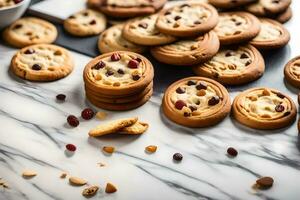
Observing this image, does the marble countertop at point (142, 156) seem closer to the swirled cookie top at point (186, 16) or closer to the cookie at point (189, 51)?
the cookie at point (189, 51)

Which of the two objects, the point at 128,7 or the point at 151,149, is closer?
the point at 151,149

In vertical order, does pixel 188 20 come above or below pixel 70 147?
above

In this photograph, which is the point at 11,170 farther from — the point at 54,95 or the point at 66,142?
the point at 54,95

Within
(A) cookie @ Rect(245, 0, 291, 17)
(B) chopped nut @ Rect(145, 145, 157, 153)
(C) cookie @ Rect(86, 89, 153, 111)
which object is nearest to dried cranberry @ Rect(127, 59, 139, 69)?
(C) cookie @ Rect(86, 89, 153, 111)

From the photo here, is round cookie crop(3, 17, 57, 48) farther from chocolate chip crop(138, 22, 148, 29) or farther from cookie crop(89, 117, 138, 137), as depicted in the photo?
cookie crop(89, 117, 138, 137)

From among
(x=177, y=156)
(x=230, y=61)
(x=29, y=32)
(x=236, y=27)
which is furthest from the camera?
(x=29, y=32)

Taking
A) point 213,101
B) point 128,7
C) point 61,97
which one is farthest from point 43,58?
point 213,101

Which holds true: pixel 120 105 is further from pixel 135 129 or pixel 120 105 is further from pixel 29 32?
pixel 29 32
